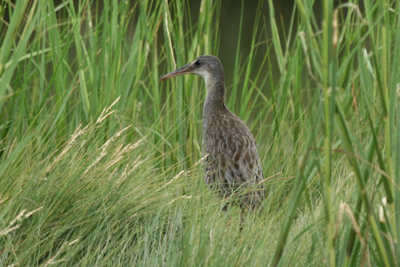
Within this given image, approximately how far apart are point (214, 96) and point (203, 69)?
0.68ft

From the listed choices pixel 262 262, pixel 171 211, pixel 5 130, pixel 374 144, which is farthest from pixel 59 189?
pixel 374 144

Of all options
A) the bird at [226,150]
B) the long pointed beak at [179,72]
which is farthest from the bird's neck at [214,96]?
the long pointed beak at [179,72]

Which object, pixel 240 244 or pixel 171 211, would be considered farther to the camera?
pixel 171 211

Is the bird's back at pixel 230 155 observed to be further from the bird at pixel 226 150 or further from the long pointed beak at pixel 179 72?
the long pointed beak at pixel 179 72

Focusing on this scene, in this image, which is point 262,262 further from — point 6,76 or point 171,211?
point 6,76

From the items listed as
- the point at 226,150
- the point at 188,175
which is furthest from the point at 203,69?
the point at 188,175

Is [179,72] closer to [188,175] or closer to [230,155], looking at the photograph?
[230,155]

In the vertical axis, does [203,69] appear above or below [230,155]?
above

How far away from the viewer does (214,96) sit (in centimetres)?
408

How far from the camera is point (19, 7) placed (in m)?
2.31

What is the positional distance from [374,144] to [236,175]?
1980mm

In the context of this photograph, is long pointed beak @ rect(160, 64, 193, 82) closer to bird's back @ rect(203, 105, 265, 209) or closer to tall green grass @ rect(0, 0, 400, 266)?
tall green grass @ rect(0, 0, 400, 266)

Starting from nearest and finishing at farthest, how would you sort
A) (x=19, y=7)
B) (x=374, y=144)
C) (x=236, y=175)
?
(x=374, y=144) < (x=19, y=7) < (x=236, y=175)

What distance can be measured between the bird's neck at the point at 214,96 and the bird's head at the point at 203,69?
31 millimetres
